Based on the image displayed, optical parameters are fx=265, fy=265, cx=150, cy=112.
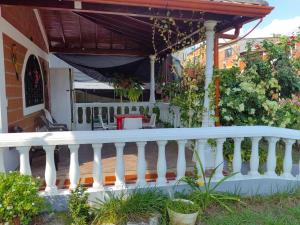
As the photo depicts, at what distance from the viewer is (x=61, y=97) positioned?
859 cm

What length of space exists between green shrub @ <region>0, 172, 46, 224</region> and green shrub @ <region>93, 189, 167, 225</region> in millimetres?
724

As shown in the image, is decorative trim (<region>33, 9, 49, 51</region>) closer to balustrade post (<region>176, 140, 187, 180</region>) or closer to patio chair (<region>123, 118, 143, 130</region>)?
patio chair (<region>123, 118, 143, 130</region>)

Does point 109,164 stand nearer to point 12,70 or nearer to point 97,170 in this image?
point 97,170

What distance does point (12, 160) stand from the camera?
409 centimetres

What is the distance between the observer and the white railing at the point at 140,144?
3136mm

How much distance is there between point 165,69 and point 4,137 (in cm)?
653

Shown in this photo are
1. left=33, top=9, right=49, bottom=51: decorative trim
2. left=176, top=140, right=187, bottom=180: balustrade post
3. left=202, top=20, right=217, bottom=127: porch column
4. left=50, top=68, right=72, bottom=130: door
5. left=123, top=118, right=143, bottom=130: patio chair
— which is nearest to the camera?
left=176, top=140, right=187, bottom=180: balustrade post

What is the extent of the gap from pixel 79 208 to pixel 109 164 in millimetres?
1644

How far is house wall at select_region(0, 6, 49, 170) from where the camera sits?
3.81 m

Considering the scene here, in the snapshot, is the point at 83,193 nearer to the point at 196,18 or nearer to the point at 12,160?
the point at 12,160

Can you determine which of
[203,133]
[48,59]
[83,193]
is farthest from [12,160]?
[48,59]

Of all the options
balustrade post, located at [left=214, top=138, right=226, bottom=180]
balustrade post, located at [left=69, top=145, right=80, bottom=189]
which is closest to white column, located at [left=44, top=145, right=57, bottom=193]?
balustrade post, located at [left=69, top=145, right=80, bottom=189]

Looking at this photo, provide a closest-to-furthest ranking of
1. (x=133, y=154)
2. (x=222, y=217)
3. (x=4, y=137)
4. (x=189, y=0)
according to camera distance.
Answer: (x=4, y=137), (x=222, y=217), (x=189, y=0), (x=133, y=154)

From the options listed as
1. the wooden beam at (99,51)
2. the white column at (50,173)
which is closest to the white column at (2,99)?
the white column at (50,173)
